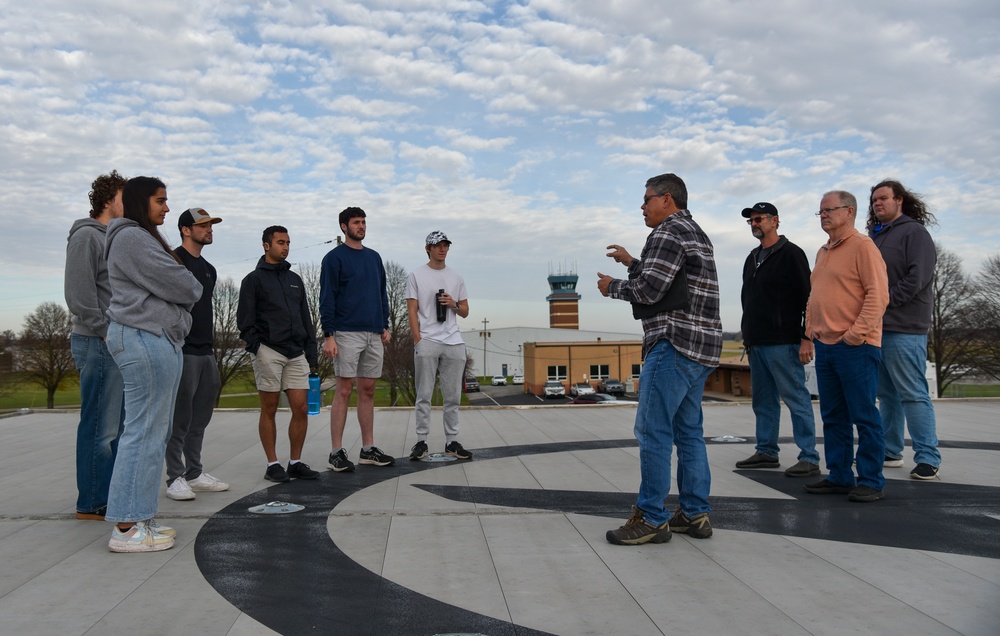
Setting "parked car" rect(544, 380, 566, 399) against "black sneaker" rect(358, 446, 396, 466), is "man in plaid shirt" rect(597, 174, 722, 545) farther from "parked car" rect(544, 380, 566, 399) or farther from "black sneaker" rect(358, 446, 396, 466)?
"parked car" rect(544, 380, 566, 399)

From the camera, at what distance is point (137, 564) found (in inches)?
123

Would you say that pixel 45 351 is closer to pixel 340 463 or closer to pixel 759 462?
pixel 340 463

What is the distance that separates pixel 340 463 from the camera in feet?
17.8

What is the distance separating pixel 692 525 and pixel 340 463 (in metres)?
2.87

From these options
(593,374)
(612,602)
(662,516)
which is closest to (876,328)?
(662,516)

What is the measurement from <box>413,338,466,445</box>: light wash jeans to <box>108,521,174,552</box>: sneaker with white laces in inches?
111

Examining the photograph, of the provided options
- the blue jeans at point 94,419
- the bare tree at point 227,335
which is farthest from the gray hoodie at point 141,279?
the bare tree at point 227,335

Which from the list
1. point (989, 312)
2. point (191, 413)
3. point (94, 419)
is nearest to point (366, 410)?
point (191, 413)

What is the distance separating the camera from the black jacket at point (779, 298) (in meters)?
5.33

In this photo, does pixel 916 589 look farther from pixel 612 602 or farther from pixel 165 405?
pixel 165 405

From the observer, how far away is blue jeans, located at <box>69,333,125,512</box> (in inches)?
156

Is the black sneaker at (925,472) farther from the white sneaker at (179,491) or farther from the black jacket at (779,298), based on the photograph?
the white sneaker at (179,491)

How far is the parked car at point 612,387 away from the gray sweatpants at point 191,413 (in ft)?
181

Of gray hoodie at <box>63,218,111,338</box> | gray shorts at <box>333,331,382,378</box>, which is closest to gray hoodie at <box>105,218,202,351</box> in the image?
gray hoodie at <box>63,218,111,338</box>
